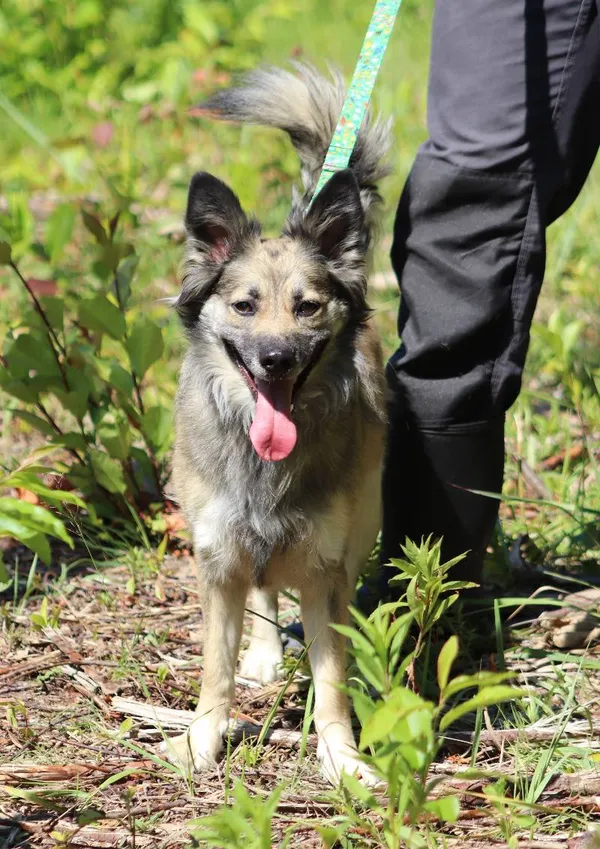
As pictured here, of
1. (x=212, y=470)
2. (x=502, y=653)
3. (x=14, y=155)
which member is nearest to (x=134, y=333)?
(x=212, y=470)

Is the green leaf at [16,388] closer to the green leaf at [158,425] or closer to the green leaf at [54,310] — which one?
the green leaf at [54,310]

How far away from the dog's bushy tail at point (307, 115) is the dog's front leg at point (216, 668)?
117 centimetres

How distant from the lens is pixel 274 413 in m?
2.52

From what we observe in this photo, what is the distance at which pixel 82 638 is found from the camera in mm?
2971

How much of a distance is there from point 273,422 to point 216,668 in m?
0.67

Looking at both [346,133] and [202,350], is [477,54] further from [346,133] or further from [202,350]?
[202,350]

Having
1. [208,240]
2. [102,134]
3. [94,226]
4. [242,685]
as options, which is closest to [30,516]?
[208,240]

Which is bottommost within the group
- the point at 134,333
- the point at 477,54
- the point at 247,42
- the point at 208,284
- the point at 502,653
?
the point at 502,653

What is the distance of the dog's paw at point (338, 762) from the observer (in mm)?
2381

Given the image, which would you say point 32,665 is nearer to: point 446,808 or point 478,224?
point 446,808

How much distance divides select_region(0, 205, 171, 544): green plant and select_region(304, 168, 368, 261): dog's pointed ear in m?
0.79

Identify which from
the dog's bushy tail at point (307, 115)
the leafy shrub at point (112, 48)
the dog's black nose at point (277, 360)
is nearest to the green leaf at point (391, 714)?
the dog's black nose at point (277, 360)

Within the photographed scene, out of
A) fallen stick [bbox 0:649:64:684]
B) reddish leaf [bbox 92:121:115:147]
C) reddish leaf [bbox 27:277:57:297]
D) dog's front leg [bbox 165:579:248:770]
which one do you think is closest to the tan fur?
dog's front leg [bbox 165:579:248:770]

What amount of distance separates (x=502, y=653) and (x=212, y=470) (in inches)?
36.6
